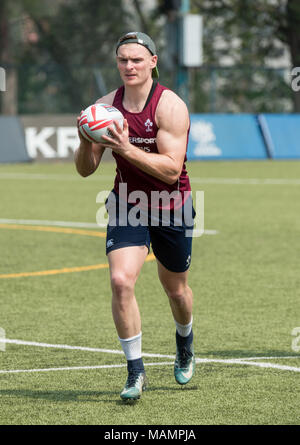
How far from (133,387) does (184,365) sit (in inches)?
25.7

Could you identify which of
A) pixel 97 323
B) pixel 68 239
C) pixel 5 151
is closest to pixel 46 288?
pixel 97 323

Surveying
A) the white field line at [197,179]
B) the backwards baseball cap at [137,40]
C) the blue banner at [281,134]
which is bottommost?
the blue banner at [281,134]

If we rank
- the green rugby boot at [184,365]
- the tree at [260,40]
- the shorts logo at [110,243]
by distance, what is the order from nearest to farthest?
1. the shorts logo at [110,243]
2. the green rugby boot at [184,365]
3. the tree at [260,40]

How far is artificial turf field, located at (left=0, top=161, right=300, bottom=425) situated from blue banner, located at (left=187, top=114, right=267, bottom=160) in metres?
12.1

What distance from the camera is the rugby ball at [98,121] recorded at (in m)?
6.68

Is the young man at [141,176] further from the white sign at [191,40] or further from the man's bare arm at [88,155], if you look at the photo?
the white sign at [191,40]

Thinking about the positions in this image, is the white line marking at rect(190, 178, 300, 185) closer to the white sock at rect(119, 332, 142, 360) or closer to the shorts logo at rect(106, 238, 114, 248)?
the shorts logo at rect(106, 238, 114, 248)

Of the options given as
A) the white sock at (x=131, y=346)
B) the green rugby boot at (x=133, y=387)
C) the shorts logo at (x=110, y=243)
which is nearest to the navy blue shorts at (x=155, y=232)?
the shorts logo at (x=110, y=243)

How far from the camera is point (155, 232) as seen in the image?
288 inches

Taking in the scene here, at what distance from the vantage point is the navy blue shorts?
7.20 meters

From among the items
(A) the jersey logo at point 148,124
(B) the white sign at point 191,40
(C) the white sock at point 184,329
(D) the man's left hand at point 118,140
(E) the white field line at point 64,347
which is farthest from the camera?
(B) the white sign at point 191,40

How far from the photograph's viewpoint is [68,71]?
4100 centimetres

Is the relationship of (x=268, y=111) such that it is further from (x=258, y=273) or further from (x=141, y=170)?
(x=141, y=170)

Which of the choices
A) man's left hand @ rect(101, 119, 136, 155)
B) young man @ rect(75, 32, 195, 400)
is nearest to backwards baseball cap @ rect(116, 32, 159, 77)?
young man @ rect(75, 32, 195, 400)
